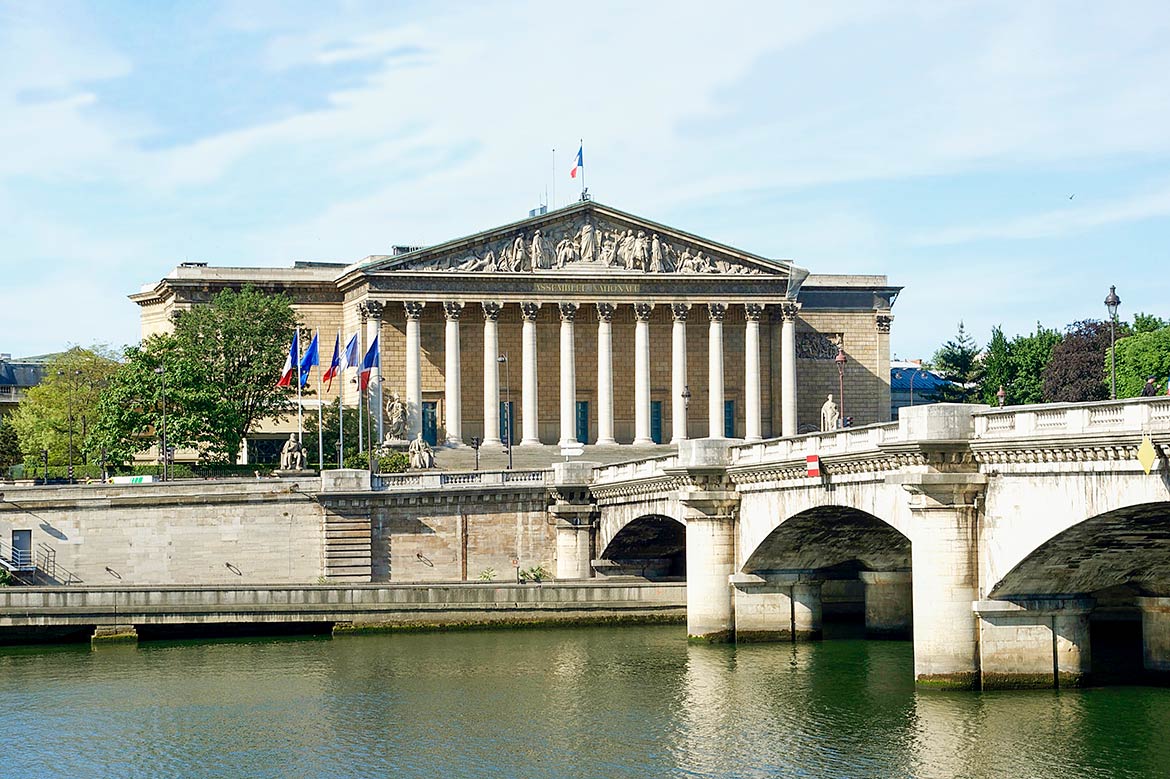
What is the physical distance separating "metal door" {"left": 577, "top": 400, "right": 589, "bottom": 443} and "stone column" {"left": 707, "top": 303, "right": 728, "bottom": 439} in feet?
26.2

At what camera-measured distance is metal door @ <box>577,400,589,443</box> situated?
11631 cm

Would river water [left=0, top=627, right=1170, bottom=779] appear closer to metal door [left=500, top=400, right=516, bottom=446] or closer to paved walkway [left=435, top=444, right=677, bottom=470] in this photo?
paved walkway [left=435, top=444, right=677, bottom=470]

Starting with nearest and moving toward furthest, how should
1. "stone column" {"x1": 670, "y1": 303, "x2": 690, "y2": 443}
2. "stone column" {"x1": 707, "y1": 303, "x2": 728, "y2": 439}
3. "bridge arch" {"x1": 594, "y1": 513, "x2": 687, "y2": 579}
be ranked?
"bridge arch" {"x1": 594, "y1": 513, "x2": 687, "y2": 579} → "stone column" {"x1": 670, "y1": 303, "x2": 690, "y2": 443} → "stone column" {"x1": 707, "y1": 303, "x2": 728, "y2": 439}

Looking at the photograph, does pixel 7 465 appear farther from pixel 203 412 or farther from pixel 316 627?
pixel 316 627

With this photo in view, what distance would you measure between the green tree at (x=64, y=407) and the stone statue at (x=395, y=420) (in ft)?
55.6

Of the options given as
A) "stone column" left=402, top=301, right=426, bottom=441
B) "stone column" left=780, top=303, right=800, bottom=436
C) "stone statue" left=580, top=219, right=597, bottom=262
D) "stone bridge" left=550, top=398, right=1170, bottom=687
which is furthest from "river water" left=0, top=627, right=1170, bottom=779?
A: "stone column" left=780, top=303, right=800, bottom=436

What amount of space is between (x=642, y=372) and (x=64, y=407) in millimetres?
38224

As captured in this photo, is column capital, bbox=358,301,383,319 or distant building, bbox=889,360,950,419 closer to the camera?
column capital, bbox=358,301,383,319

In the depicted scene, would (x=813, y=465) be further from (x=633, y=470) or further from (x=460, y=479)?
(x=460, y=479)

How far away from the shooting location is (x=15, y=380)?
158 m

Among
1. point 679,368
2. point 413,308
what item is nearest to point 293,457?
point 413,308

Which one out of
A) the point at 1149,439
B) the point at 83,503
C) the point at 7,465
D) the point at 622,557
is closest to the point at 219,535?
the point at 83,503

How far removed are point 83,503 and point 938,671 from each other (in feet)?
155

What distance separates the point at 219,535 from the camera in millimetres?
85312
